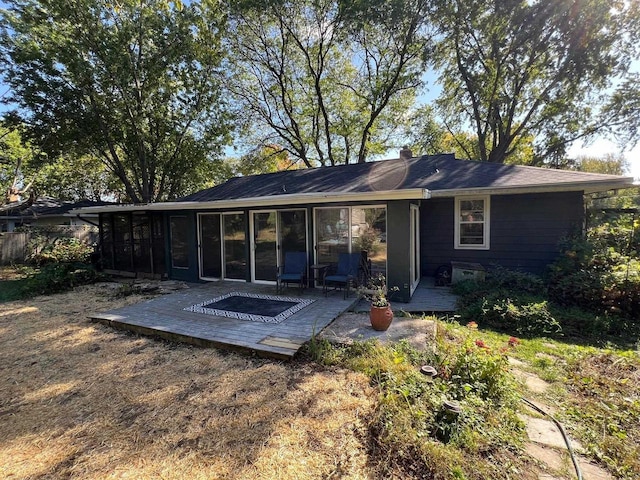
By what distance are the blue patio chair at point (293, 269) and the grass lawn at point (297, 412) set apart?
273 cm

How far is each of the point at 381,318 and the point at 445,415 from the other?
204 centimetres

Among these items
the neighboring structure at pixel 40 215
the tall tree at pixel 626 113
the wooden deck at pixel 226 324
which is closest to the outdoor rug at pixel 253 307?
the wooden deck at pixel 226 324

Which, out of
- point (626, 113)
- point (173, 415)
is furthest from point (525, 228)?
point (626, 113)

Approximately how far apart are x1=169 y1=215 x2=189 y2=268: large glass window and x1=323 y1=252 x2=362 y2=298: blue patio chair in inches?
178

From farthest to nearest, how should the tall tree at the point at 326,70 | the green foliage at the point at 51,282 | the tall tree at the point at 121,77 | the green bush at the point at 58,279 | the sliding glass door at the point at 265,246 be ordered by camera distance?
the tall tree at the point at 326,70
the tall tree at the point at 121,77
the green bush at the point at 58,279
the green foliage at the point at 51,282
the sliding glass door at the point at 265,246

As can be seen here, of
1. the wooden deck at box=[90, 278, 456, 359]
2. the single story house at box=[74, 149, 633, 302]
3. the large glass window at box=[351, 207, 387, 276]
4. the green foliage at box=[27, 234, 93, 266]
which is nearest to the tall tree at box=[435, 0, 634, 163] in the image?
the single story house at box=[74, 149, 633, 302]

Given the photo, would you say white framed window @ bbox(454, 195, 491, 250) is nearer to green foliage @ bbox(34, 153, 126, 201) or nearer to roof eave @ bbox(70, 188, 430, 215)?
roof eave @ bbox(70, 188, 430, 215)

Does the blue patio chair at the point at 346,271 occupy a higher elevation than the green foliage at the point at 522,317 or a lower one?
higher

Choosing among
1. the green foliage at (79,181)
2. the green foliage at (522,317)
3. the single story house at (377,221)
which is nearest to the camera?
the green foliage at (522,317)

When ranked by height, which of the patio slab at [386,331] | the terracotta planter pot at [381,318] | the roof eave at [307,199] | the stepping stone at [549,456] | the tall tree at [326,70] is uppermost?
A: the tall tree at [326,70]

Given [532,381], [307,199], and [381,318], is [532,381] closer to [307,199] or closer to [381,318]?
[381,318]

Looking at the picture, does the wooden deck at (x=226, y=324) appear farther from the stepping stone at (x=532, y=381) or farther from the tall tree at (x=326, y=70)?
the tall tree at (x=326, y=70)

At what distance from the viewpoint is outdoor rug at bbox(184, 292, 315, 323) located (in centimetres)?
515

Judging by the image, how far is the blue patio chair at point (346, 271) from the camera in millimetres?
6000
